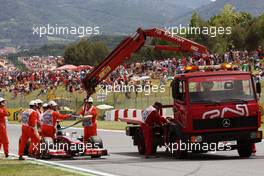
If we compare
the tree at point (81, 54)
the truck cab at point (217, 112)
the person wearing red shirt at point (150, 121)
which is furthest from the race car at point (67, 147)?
the tree at point (81, 54)

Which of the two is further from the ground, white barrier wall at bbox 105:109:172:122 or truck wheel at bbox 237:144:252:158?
white barrier wall at bbox 105:109:172:122

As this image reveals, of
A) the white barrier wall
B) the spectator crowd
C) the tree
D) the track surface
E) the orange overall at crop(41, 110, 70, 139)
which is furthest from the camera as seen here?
the tree

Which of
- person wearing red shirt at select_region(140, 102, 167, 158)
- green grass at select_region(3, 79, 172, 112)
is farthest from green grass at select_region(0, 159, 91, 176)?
green grass at select_region(3, 79, 172, 112)

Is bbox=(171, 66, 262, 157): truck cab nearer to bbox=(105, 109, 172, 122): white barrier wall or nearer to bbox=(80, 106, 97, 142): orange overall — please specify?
bbox=(80, 106, 97, 142): orange overall

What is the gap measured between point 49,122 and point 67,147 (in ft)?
2.71

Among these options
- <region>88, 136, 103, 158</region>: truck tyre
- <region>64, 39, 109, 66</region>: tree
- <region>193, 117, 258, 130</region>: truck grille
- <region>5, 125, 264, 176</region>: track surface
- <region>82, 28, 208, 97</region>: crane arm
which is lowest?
<region>5, 125, 264, 176</region>: track surface

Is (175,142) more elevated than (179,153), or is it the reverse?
(175,142)

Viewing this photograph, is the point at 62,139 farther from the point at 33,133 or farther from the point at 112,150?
the point at 112,150

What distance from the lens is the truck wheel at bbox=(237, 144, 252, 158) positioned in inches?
732

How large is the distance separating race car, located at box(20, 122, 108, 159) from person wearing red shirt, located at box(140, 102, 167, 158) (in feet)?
3.95

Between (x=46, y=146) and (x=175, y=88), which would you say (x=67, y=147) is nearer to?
(x=46, y=146)

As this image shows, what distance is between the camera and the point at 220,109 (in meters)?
17.9

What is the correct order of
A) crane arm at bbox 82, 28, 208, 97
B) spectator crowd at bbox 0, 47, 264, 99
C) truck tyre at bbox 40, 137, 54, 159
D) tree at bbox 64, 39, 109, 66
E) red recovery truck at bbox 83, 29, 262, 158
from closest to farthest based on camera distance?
1. red recovery truck at bbox 83, 29, 262, 158
2. truck tyre at bbox 40, 137, 54, 159
3. crane arm at bbox 82, 28, 208, 97
4. spectator crowd at bbox 0, 47, 264, 99
5. tree at bbox 64, 39, 109, 66

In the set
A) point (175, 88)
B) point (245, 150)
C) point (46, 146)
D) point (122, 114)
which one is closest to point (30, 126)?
point (46, 146)
